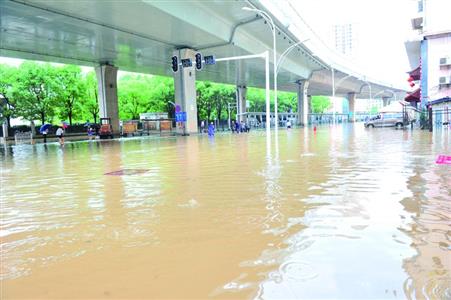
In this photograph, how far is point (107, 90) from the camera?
42.7 m

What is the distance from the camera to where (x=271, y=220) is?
5105 mm

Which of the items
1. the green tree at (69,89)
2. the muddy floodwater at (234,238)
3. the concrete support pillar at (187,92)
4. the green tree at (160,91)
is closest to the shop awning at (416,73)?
the concrete support pillar at (187,92)

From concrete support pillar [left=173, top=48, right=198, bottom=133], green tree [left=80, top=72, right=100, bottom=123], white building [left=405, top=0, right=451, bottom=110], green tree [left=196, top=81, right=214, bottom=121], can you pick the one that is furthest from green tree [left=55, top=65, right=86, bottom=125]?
white building [left=405, top=0, right=451, bottom=110]

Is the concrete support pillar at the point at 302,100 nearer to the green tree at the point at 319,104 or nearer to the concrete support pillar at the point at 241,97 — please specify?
the concrete support pillar at the point at 241,97

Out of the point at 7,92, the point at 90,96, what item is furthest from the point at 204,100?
the point at 7,92

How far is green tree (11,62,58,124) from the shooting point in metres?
44.0

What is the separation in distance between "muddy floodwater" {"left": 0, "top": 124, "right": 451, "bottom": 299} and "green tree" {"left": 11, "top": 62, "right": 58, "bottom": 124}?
4080 centimetres

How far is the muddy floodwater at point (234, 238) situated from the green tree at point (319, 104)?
107 m

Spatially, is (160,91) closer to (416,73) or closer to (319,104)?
(416,73)

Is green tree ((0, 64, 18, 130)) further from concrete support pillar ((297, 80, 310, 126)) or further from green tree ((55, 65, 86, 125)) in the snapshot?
concrete support pillar ((297, 80, 310, 126))

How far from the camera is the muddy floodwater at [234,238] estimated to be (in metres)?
3.20

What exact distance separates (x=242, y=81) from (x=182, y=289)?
202ft

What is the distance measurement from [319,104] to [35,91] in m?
86.3

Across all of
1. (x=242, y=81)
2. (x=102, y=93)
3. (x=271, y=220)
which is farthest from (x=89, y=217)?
(x=242, y=81)
